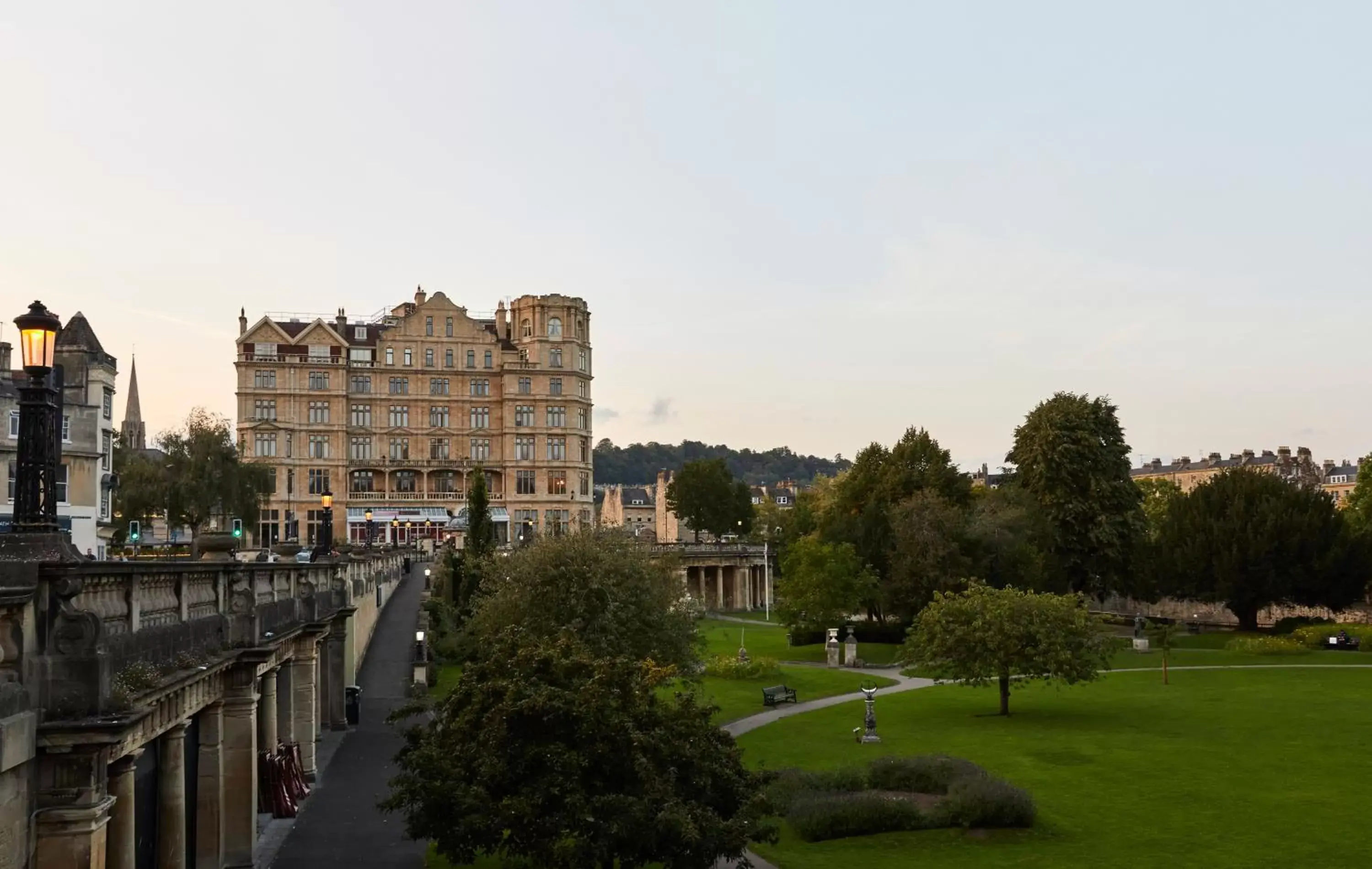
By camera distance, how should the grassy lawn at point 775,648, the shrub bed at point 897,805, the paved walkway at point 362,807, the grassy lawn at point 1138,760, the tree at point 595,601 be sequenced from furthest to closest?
the grassy lawn at point 775,648 < the tree at point 595,601 < the shrub bed at point 897,805 < the grassy lawn at point 1138,760 < the paved walkway at point 362,807

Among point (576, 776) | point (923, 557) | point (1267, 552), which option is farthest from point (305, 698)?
point (1267, 552)

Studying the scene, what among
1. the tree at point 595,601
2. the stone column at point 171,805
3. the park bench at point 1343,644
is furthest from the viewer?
the park bench at point 1343,644

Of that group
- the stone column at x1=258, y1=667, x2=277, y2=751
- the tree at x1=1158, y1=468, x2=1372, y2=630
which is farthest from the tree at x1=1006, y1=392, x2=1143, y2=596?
the stone column at x1=258, y1=667, x2=277, y2=751

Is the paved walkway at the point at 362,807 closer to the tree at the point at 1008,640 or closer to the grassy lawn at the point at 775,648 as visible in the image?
the tree at the point at 1008,640

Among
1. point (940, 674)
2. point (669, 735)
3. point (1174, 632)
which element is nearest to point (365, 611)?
point (940, 674)

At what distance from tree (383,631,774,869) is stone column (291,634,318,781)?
11153 mm

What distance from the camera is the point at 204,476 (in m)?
72.2

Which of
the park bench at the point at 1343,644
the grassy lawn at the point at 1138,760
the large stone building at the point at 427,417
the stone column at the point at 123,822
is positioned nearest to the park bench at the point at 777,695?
the grassy lawn at the point at 1138,760

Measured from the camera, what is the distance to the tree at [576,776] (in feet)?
60.4

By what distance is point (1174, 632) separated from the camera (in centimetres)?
7931

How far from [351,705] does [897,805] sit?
2017 cm

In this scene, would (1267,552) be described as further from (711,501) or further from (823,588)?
(711,501)

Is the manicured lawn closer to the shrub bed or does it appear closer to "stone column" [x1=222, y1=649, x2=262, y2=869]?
the shrub bed

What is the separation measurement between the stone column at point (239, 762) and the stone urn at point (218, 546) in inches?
79.3
